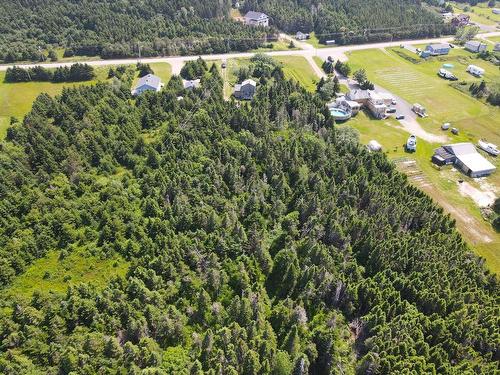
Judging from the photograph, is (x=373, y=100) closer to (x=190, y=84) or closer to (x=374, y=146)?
(x=374, y=146)

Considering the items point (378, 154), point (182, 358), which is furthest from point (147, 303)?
point (378, 154)

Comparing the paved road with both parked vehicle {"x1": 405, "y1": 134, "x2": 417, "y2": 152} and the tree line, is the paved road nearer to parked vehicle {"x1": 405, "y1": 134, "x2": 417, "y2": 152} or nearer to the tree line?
the tree line

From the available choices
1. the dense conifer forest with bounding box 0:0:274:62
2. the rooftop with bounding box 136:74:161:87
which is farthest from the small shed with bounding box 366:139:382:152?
the dense conifer forest with bounding box 0:0:274:62

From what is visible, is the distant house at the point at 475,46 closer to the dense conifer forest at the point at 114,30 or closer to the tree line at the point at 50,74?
the dense conifer forest at the point at 114,30

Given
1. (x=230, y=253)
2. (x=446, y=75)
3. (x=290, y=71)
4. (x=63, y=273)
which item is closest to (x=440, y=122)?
(x=446, y=75)

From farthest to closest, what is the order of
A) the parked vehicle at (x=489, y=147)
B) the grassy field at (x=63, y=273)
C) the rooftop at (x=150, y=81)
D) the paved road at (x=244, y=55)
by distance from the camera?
1. the paved road at (x=244, y=55)
2. the rooftop at (x=150, y=81)
3. the parked vehicle at (x=489, y=147)
4. the grassy field at (x=63, y=273)

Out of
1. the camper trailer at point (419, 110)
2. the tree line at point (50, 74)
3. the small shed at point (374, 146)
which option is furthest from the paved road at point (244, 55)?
the small shed at point (374, 146)

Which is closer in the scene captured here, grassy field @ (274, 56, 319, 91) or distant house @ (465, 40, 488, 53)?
grassy field @ (274, 56, 319, 91)
